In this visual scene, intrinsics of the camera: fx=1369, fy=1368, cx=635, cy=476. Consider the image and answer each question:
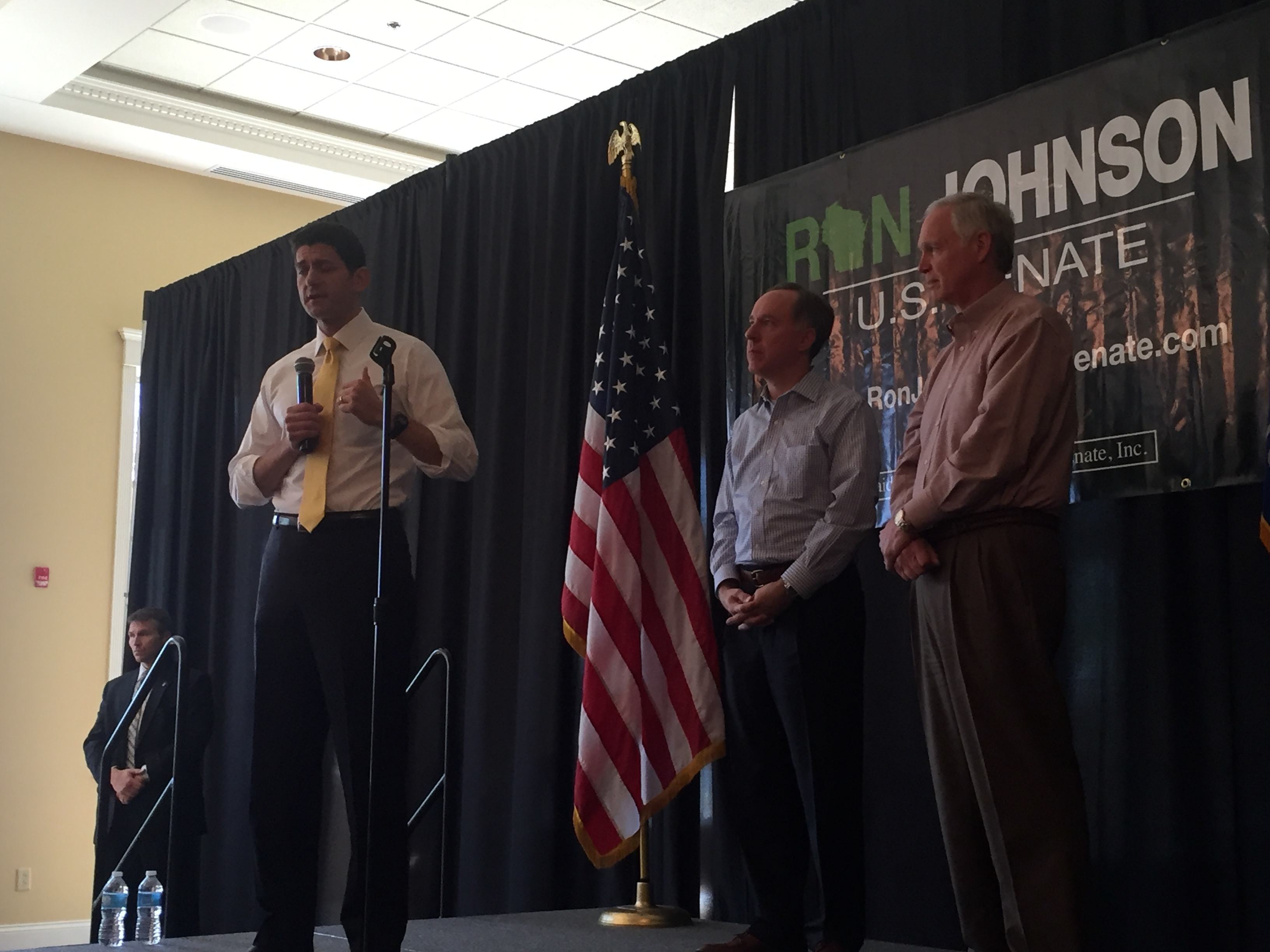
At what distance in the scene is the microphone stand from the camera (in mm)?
2514

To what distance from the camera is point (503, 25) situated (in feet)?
20.8

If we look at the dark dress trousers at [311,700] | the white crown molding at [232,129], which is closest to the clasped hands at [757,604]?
the dark dress trousers at [311,700]

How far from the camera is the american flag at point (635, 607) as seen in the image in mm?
3727

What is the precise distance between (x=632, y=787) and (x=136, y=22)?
4377mm

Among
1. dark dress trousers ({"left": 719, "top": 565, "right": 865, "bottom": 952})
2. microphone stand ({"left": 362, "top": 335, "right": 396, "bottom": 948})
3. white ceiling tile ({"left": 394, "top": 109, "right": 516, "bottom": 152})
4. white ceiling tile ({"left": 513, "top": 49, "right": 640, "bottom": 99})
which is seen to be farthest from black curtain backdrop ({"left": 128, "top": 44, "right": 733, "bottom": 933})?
microphone stand ({"left": 362, "top": 335, "right": 396, "bottom": 948})

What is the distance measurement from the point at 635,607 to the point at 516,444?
56.1 inches

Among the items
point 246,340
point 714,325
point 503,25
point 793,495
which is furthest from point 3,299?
point 793,495

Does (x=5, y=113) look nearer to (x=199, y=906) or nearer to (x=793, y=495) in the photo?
(x=199, y=906)

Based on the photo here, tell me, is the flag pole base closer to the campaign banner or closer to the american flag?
the american flag

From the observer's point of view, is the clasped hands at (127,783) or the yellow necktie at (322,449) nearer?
the yellow necktie at (322,449)

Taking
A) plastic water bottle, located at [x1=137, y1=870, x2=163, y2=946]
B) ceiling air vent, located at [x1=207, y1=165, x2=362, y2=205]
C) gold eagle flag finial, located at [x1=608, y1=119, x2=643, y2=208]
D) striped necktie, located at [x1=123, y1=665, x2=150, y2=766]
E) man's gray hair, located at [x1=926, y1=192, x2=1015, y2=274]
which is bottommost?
plastic water bottle, located at [x1=137, y1=870, x2=163, y2=946]

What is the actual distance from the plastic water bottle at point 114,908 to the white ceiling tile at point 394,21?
3844 mm

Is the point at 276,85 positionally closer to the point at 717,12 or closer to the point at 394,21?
the point at 394,21

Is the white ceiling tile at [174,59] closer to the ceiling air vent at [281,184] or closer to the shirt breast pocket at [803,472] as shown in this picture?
the ceiling air vent at [281,184]
